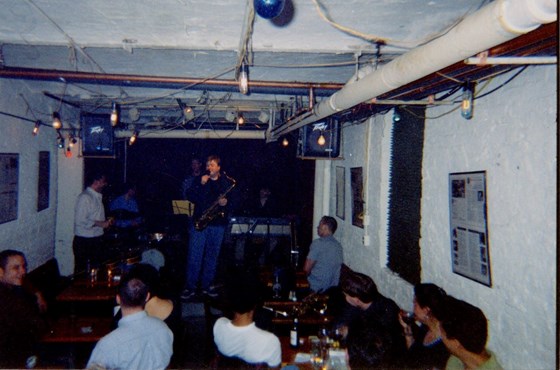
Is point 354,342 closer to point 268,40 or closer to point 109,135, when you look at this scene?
point 268,40

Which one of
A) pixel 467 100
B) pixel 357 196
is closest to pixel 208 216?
pixel 357 196

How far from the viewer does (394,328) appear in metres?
A: 3.92

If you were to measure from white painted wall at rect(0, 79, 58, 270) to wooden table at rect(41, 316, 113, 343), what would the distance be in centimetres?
217

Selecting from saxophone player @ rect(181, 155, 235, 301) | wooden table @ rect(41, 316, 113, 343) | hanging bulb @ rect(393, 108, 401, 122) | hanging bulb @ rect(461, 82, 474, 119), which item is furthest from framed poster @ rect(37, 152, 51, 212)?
hanging bulb @ rect(461, 82, 474, 119)

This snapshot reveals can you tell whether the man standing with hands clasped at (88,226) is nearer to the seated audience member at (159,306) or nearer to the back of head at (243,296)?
the seated audience member at (159,306)

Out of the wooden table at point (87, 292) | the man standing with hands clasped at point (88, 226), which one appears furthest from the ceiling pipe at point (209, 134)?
the wooden table at point (87, 292)

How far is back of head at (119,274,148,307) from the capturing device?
110 inches

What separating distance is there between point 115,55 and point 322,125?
3.60 metres

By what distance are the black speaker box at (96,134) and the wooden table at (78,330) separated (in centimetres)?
436

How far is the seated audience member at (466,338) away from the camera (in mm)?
2826

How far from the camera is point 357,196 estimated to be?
7004mm

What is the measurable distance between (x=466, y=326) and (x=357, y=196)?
13.6ft

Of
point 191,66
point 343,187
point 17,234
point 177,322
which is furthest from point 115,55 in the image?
point 343,187

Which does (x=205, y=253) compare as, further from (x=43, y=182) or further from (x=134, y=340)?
(x=134, y=340)
